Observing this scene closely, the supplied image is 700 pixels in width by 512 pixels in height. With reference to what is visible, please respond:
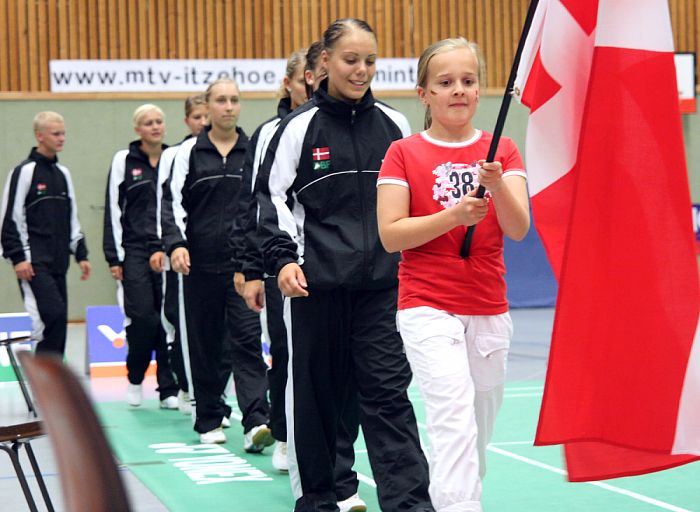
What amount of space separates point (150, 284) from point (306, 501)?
4097 millimetres

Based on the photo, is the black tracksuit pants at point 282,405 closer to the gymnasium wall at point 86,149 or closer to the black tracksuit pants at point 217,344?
the black tracksuit pants at point 217,344

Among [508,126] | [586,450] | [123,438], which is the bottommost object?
[123,438]

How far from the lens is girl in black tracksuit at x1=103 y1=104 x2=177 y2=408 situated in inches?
322

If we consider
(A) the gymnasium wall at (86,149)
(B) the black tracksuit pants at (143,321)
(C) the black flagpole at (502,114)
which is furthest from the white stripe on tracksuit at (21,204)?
(A) the gymnasium wall at (86,149)

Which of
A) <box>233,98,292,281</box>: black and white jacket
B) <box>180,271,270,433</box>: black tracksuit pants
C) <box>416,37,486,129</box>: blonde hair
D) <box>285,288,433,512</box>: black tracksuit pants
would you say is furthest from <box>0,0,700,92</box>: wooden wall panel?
<box>416,37,486,129</box>: blonde hair

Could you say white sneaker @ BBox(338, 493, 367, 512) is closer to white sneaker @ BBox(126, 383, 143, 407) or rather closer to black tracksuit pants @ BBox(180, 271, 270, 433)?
black tracksuit pants @ BBox(180, 271, 270, 433)

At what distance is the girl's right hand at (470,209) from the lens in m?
3.46

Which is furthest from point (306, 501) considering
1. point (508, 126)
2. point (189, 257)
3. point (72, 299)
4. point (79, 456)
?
point (508, 126)

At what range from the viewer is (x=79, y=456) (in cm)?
123

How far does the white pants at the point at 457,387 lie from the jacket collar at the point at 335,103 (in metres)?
1.03

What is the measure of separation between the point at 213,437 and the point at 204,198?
1.35 metres

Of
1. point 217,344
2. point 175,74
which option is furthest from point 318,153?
point 175,74

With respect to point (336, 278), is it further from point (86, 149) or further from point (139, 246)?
point (86, 149)

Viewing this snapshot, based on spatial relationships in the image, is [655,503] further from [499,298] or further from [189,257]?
[189,257]
